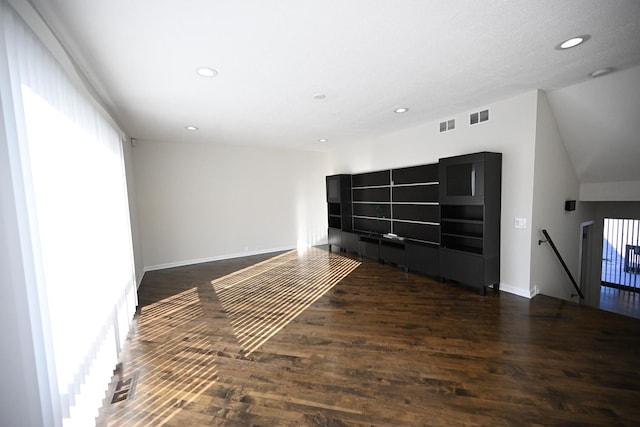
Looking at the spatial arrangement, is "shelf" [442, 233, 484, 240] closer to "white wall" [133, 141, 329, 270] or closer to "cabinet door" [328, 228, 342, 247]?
"cabinet door" [328, 228, 342, 247]

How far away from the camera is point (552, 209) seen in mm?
3840

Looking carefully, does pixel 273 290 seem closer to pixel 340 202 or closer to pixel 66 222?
pixel 66 222

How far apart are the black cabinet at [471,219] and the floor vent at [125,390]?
4.09 meters

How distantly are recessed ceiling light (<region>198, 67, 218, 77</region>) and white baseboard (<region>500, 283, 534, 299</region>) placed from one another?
4.63 m

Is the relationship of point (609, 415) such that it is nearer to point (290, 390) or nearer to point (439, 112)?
point (290, 390)

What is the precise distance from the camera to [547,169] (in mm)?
3650

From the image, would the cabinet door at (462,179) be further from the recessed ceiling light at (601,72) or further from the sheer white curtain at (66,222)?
the sheer white curtain at (66,222)

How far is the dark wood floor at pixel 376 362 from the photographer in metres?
1.81

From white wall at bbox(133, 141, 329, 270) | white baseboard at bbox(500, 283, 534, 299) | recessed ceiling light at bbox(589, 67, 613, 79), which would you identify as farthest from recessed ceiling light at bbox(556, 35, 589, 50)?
white wall at bbox(133, 141, 329, 270)

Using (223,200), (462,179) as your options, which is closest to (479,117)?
(462,179)

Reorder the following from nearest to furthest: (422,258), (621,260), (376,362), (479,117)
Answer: (376,362), (479,117), (422,258), (621,260)

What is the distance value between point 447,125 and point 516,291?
9.02ft

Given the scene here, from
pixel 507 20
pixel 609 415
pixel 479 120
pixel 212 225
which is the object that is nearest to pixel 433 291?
pixel 609 415

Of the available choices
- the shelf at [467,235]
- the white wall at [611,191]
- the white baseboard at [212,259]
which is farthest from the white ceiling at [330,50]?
the white baseboard at [212,259]
